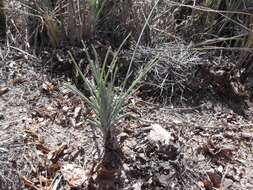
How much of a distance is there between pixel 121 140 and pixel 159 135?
0.15 metres

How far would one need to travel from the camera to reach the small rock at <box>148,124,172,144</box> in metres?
1.74

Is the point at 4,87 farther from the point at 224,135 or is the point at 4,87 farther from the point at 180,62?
the point at 224,135

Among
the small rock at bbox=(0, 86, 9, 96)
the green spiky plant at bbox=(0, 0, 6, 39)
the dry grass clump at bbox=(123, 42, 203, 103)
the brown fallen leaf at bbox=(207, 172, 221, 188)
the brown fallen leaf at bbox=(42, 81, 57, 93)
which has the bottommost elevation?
the brown fallen leaf at bbox=(207, 172, 221, 188)

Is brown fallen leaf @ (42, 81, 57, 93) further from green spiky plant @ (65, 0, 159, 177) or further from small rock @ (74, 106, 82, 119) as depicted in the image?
green spiky plant @ (65, 0, 159, 177)

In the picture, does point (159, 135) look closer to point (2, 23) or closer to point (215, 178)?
point (215, 178)

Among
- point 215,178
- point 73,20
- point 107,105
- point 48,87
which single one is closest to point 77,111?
point 48,87

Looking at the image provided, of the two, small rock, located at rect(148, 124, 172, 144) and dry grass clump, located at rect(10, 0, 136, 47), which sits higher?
dry grass clump, located at rect(10, 0, 136, 47)

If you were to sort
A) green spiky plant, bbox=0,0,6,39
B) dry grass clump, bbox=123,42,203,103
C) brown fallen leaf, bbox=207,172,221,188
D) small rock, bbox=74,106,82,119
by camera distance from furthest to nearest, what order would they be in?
green spiky plant, bbox=0,0,6,39 → dry grass clump, bbox=123,42,203,103 → small rock, bbox=74,106,82,119 → brown fallen leaf, bbox=207,172,221,188

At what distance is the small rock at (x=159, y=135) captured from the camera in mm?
1740

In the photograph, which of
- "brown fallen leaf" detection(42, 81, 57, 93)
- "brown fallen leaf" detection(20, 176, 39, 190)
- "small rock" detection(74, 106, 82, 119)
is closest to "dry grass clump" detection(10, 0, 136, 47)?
"brown fallen leaf" detection(42, 81, 57, 93)

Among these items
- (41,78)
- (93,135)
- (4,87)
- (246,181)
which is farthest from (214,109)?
(4,87)

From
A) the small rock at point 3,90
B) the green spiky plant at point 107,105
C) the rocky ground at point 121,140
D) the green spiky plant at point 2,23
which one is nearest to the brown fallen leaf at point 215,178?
the rocky ground at point 121,140

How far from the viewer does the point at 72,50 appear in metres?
2.05

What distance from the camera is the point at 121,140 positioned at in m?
1.78
